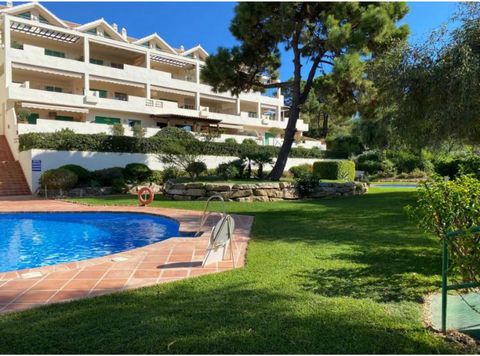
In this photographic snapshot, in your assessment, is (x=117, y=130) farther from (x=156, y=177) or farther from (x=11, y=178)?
(x=11, y=178)

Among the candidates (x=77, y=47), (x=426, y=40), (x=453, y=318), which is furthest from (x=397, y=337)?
(x=77, y=47)

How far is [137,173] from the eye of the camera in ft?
68.8

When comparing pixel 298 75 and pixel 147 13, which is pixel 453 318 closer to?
pixel 147 13

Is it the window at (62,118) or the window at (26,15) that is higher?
the window at (26,15)

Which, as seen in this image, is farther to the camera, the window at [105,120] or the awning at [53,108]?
the window at [105,120]

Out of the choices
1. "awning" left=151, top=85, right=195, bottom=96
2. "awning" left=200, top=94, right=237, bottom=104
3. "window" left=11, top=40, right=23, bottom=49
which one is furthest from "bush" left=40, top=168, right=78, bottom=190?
"awning" left=200, top=94, right=237, bottom=104

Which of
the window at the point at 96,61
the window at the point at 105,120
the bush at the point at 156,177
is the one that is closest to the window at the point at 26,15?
the window at the point at 96,61

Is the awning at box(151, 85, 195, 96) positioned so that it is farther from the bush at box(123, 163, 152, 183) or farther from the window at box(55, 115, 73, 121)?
the bush at box(123, 163, 152, 183)

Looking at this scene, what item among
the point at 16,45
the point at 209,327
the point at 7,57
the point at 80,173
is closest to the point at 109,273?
the point at 209,327

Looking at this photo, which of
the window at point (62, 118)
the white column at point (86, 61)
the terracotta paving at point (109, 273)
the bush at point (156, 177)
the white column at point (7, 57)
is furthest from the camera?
the white column at point (86, 61)

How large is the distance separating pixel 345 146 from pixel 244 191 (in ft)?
89.5

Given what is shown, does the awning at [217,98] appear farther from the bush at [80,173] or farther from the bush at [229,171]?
the bush at [229,171]

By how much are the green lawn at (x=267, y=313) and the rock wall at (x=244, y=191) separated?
9074 mm

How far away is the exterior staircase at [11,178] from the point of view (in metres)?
19.4
